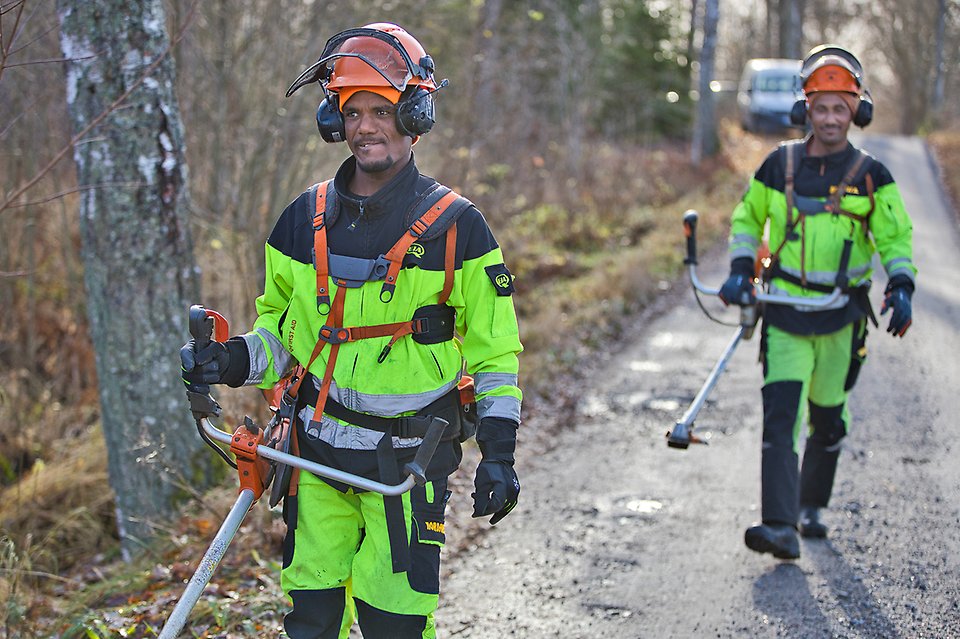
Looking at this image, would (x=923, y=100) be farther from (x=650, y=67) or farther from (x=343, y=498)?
(x=343, y=498)

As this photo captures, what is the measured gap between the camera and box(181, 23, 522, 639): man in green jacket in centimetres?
307

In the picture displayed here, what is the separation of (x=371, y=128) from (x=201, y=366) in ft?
3.08

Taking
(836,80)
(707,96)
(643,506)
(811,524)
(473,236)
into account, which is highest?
(707,96)

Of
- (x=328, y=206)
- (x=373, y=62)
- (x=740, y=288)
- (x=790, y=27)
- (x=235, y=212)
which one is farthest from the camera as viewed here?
(x=790, y=27)

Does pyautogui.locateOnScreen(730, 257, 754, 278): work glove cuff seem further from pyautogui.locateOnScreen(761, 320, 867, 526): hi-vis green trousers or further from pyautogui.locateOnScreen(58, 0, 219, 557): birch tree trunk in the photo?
pyautogui.locateOnScreen(58, 0, 219, 557): birch tree trunk


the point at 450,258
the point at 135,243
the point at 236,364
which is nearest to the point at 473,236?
the point at 450,258

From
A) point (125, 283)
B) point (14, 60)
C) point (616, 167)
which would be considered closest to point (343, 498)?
point (125, 283)

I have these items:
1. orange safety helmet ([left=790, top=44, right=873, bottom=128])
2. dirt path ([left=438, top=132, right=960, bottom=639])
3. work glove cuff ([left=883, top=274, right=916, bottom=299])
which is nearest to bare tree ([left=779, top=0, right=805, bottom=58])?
dirt path ([left=438, top=132, right=960, bottom=639])

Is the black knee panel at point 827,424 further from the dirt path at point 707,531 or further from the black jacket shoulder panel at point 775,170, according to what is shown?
the black jacket shoulder panel at point 775,170

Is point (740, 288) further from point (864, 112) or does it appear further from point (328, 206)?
point (328, 206)

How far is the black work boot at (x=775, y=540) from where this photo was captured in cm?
469

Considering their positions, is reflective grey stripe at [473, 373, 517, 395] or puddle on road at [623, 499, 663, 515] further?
puddle on road at [623, 499, 663, 515]

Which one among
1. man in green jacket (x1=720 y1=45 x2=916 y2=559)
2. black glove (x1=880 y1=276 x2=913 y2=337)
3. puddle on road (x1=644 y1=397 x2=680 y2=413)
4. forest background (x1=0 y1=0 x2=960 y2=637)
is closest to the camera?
black glove (x1=880 y1=276 x2=913 y2=337)

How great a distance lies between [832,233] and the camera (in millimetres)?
4824
